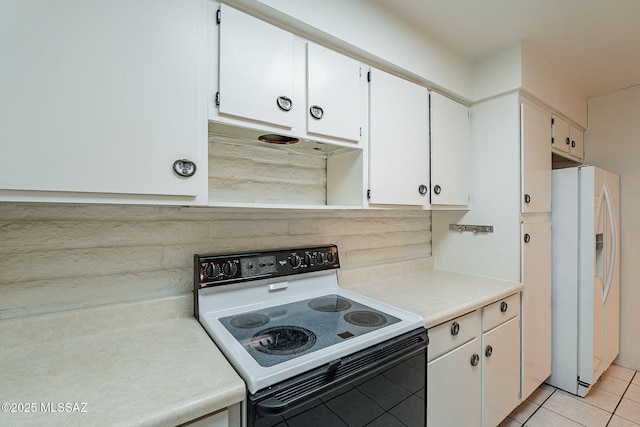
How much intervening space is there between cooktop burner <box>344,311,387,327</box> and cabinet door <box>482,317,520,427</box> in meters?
0.75

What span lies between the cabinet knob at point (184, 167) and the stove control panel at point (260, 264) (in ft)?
1.41

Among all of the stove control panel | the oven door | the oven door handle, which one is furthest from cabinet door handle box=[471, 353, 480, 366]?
the stove control panel

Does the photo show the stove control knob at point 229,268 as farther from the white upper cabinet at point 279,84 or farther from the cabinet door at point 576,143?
the cabinet door at point 576,143

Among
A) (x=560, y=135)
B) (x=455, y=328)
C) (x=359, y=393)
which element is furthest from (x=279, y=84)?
(x=560, y=135)

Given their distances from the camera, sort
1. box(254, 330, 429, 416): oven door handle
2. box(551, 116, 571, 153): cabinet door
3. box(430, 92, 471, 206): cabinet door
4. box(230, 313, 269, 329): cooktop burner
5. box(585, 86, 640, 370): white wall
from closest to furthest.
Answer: box(254, 330, 429, 416): oven door handle, box(230, 313, 269, 329): cooktop burner, box(430, 92, 471, 206): cabinet door, box(551, 116, 571, 153): cabinet door, box(585, 86, 640, 370): white wall

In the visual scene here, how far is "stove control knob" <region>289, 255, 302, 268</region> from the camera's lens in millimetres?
1511

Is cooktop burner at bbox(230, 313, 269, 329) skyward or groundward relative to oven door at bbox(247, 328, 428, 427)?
skyward

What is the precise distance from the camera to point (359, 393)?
3.26ft

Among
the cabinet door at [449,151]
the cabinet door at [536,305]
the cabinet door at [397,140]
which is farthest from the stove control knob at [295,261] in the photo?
the cabinet door at [536,305]

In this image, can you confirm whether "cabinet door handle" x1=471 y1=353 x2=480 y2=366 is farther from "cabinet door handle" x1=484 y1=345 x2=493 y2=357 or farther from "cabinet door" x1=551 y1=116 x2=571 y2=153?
"cabinet door" x1=551 y1=116 x2=571 y2=153

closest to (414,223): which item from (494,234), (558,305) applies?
(494,234)

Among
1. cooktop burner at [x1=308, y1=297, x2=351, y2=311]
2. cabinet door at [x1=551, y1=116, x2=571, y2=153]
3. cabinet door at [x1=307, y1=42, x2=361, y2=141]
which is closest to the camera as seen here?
cabinet door at [x1=307, y1=42, x2=361, y2=141]

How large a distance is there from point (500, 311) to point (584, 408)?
1.10 meters

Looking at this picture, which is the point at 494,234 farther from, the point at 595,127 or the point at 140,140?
the point at 140,140
